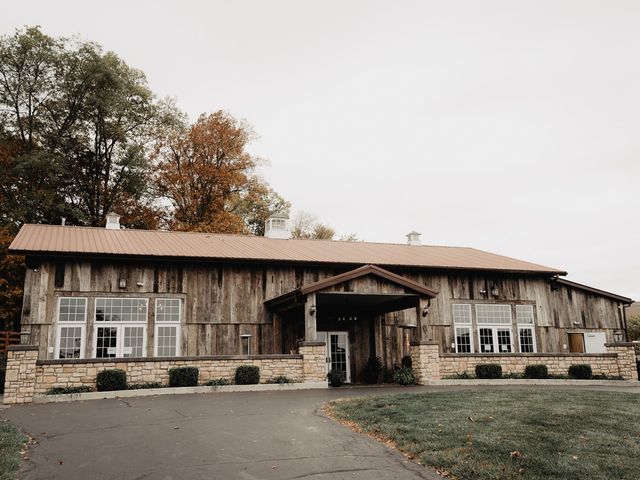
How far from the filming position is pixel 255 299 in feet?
69.1

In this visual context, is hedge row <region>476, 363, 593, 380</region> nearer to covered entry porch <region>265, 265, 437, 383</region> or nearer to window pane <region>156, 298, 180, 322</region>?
covered entry porch <region>265, 265, 437, 383</region>

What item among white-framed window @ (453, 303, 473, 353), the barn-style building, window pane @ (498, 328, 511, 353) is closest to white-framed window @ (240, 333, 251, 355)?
the barn-style building

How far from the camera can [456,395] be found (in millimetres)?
13484

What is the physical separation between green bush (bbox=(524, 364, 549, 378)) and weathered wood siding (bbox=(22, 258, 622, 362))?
350 cm

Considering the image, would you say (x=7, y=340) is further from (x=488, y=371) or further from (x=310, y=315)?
(x=488, y=371)

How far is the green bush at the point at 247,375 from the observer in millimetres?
16797

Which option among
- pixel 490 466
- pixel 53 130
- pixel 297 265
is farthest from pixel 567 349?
pixel 53 130

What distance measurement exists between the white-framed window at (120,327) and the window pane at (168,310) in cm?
45

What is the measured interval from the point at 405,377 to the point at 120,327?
32.1 feet

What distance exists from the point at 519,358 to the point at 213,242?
1266cm

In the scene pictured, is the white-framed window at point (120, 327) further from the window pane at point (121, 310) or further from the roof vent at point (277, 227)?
the roof vent at point (277, 227)

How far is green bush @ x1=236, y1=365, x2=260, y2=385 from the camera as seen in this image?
1680 centimetres

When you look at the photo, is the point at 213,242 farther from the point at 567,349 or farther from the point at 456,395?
the point at 567,349

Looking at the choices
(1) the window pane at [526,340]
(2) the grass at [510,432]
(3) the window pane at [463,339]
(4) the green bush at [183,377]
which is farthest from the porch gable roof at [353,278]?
(1) the window pane at [526,340]
